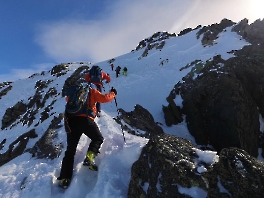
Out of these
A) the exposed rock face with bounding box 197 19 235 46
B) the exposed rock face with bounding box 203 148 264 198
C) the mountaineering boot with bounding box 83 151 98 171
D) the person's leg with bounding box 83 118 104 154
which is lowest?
the exposed rock face with bounding box 203 148 264 198

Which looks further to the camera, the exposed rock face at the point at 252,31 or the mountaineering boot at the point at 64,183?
the exposed rock face at the point at 252,31

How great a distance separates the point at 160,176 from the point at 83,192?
7.57 ft

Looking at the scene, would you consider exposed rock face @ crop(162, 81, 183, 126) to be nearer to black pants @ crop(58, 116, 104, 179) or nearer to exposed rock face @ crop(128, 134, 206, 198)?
exposed rock face @ crop(128, 134, 206, 198)

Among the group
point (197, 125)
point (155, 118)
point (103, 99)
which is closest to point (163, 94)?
point (155, 118)

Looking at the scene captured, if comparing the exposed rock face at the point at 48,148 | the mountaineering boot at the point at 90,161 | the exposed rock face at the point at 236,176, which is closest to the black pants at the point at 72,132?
the mountaineering boot at the point at 90,161

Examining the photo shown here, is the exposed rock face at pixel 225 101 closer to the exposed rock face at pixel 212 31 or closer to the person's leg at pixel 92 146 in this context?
the exposed rock face at pixel 212 31

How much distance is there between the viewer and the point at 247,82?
22172mm

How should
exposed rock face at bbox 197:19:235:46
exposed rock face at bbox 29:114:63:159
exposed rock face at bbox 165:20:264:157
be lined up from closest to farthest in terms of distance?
exposed rock face at bbox 29:114:63:159 < exposed rock face at bbox 165:20:264:157 < exposed rock face at bbox 197:19:235:46

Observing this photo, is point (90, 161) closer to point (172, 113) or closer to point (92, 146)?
point (92, 146)

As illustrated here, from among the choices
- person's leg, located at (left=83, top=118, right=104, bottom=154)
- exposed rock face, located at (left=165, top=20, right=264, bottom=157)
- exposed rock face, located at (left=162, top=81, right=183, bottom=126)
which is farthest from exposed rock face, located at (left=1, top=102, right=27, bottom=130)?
person's leg, located at (left=83, top=118, right=104, bottom=154)

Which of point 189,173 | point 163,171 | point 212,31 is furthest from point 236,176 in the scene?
point 212,31

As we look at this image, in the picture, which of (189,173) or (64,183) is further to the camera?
(64,183)

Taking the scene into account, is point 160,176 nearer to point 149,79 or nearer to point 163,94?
point 163,94

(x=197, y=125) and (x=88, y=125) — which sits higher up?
(x=88, y=125)
